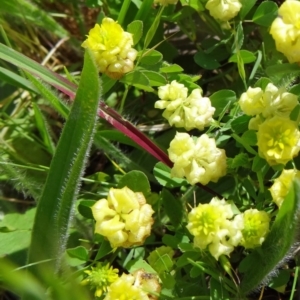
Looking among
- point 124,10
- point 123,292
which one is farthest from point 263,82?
point 123,292

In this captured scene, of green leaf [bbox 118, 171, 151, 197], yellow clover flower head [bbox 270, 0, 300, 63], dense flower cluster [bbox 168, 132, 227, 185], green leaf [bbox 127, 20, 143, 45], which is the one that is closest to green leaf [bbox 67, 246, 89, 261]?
green leaf [bbox 118, 171, 151, 197]

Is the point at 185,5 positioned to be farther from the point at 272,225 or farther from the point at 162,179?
the point at 272,225

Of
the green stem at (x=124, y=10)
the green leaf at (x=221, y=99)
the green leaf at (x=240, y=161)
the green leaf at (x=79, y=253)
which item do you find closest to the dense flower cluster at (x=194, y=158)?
the green leaf at (x=240, y=161)

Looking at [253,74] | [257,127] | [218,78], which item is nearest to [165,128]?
[218,78]

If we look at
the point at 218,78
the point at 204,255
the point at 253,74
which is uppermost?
the point at 253,74

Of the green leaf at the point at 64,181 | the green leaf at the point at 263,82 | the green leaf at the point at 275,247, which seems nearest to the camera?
the green leaf at the point at 275,247

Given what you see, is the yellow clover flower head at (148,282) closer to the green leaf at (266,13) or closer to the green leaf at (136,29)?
the green leaf at (136,29)

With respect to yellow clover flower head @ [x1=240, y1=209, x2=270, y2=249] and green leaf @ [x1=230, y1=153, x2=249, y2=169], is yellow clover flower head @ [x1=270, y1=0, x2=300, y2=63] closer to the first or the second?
green leaf @ [x1=230, y1=153, x2=249, y2=169]
